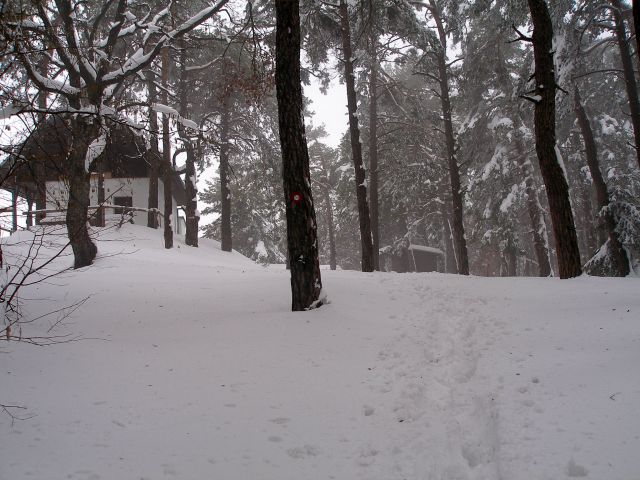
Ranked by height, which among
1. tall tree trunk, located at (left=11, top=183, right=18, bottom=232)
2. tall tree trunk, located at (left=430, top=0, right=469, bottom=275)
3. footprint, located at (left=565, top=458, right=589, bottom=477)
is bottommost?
footprint, located at (left=565, top=458, right=589, bottom=477)

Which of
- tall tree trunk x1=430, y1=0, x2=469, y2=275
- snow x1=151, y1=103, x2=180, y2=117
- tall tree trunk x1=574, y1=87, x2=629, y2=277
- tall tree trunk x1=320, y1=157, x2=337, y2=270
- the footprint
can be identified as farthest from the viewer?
tall tree trunk x1=320, y1=157, x2=337, y2=270

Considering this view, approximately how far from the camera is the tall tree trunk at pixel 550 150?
26.7 ft

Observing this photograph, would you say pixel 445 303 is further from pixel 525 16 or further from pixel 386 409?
pixel 525 16

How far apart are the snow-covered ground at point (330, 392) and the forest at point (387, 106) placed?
1.48 meters

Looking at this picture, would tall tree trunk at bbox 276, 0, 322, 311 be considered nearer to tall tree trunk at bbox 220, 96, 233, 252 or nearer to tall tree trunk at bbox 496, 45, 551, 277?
tall tree trunk at bbox 496, 45, 551, 277

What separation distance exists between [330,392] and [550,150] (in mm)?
7059

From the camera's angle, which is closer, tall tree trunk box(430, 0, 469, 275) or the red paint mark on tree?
the red paint mark on tree

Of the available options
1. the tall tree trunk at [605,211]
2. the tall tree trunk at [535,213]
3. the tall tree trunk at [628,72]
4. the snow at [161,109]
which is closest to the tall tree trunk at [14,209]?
the snow at [161,109]

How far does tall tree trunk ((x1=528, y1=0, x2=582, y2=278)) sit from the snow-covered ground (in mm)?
1438

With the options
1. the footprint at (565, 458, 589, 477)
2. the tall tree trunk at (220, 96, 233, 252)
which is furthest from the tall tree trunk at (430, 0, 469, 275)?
the footprint at (565, 458, 589, 477)

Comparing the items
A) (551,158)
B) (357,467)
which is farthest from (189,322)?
(551,158)

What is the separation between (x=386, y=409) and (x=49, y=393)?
10.2 feet

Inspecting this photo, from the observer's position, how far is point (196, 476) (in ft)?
9.09

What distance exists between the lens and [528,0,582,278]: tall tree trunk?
8.14 meters
